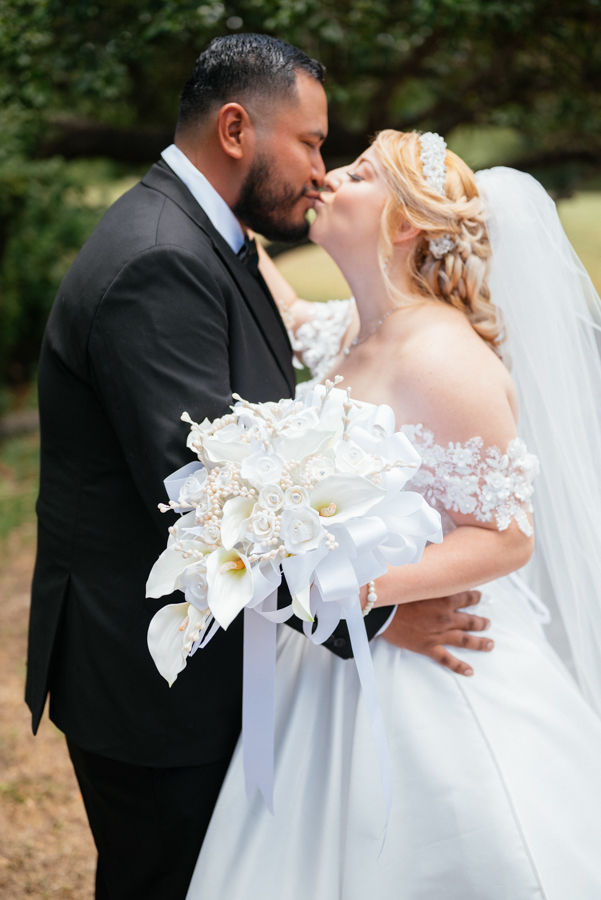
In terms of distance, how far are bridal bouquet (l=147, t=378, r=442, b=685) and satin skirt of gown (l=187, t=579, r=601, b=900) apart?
1.73ft

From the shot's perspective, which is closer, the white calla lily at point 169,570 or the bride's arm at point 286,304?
the white calla lily at point 169,570

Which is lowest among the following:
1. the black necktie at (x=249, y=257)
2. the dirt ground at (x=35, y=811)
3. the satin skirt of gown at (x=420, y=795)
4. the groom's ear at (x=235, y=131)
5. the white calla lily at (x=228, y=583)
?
the dirt ground at (x=35, y=811)

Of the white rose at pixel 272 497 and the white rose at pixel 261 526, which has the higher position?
the white rose at pixel 272 497

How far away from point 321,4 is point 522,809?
4329 mm

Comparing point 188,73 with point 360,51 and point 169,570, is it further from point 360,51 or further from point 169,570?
point 169,570

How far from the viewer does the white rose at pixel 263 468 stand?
4.76 feet

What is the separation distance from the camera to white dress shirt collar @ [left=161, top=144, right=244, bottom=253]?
208cm

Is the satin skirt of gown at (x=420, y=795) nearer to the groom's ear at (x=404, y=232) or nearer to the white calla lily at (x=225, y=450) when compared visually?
the white calla lily at (x=225, y=450)

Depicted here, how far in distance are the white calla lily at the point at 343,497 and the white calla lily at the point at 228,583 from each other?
18 cm

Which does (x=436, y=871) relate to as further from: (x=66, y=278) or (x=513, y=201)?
(x=513, y=201)

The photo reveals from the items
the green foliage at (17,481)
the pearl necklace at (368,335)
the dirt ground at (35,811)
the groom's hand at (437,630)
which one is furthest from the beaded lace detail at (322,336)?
the green foliage at (17,481)

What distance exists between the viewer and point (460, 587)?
206 cm

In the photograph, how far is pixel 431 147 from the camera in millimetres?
2342

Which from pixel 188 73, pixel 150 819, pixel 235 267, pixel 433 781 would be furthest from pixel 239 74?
pixel 188 73
